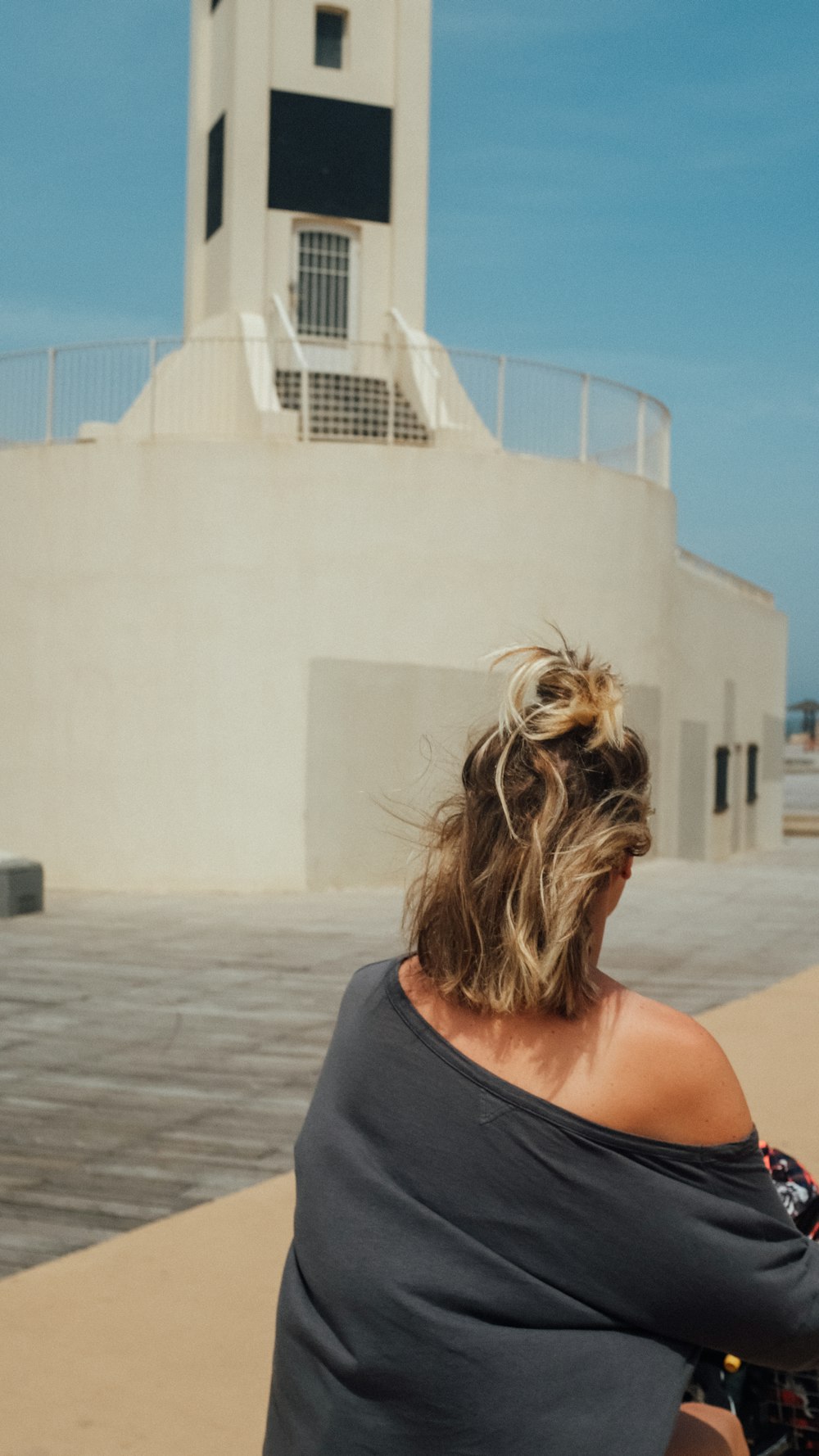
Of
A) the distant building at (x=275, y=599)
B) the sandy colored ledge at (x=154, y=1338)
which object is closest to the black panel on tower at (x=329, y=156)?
the distant building at (x=275, y=599)

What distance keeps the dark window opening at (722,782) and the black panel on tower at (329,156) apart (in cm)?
858

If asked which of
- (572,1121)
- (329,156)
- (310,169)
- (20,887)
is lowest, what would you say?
(20,887)

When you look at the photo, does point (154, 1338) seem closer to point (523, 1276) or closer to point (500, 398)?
point (523, 1276)

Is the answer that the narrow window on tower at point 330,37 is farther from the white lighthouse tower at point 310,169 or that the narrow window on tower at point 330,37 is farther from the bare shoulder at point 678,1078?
the bare shoulder at point 678,1078

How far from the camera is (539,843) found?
162 cm

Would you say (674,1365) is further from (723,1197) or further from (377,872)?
(377,872)

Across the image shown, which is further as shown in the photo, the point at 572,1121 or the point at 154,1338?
the point at 154,1338

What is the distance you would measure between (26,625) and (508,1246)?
13370mm

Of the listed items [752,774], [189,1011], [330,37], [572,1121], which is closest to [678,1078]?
[572,1121]

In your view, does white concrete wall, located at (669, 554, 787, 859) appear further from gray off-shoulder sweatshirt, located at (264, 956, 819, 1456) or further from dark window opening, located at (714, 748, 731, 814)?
gray off-shoulder sweatshirt, located at (264, 956, 819, 1456)

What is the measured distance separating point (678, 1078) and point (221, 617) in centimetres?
1231

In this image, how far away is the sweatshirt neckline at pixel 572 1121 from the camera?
1.59 metres

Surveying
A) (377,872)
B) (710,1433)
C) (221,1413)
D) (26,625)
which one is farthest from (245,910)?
(710,1433)

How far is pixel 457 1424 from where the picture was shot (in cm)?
163
